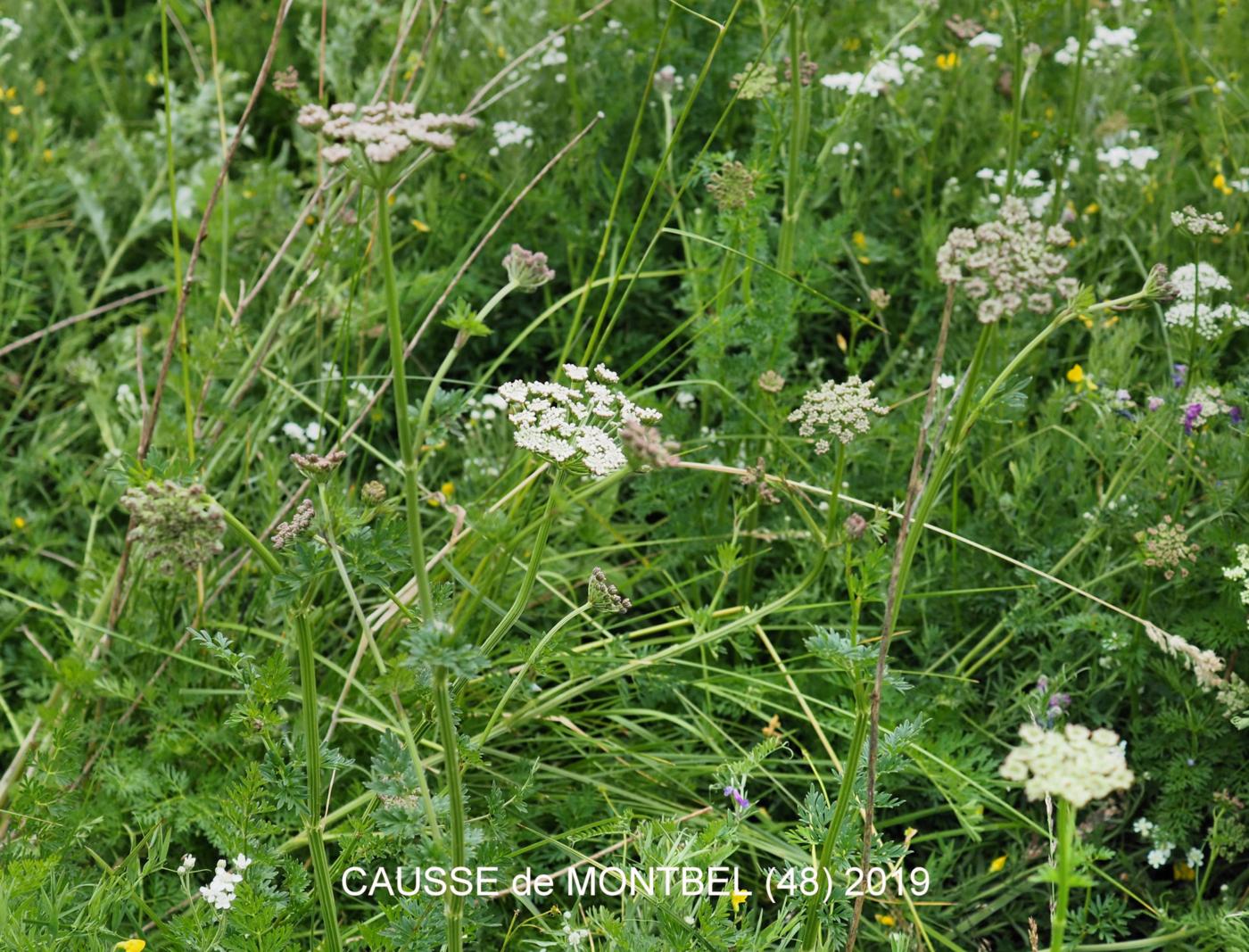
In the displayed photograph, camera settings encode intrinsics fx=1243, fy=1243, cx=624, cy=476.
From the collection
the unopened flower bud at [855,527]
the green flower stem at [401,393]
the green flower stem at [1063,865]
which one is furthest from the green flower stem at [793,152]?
the green flower stem at [1063,865]

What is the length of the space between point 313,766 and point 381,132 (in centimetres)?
75

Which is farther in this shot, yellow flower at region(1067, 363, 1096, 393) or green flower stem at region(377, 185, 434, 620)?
yellow flower at region(1067, 363, 1096, 393)

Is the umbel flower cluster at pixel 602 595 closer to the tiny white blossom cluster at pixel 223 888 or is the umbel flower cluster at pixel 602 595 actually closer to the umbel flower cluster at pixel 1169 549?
the tiny white blossom cluster at pixel 223 888

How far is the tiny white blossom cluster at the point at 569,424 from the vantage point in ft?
4.85

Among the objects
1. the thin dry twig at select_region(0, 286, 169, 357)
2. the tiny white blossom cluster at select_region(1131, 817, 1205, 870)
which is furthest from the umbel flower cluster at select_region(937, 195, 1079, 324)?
the thin dry twig at select_region(0, 286, 169, 357)

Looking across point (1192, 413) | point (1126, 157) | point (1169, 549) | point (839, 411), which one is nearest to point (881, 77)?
point (1126, 157)

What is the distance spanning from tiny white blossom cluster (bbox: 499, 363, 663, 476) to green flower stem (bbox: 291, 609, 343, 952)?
335 mm

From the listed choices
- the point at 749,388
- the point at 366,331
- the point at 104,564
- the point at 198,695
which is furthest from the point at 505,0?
the point at 198,695

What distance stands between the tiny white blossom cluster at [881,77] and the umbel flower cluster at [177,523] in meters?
1.92

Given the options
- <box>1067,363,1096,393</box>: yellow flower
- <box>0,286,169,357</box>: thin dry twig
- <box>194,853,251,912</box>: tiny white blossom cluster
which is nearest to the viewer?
<box>194,853,251,912</box>: tiny white blossom cluster

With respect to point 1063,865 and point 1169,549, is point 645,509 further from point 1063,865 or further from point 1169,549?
point 1063,865

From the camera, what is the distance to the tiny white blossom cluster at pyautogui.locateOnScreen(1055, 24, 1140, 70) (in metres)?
3.30

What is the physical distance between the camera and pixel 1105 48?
354 centimetres

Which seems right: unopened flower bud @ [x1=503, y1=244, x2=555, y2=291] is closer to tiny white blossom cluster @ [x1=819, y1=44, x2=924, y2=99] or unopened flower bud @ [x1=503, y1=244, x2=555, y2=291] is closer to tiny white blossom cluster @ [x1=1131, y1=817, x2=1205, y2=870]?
tiny white blossom cluster @ [x1=819, y1=44, x2=924, y2=99]
